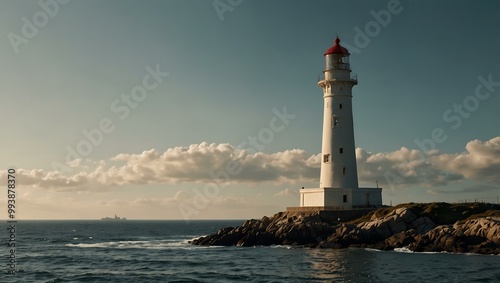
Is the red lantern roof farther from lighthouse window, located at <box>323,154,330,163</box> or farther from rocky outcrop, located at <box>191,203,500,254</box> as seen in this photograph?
rocky outcrop, located at <box>191,203,500,254</box>

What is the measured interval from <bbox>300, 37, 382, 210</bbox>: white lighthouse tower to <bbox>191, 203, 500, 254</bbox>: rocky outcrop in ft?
13.1

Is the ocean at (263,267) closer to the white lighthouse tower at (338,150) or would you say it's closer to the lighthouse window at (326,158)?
the white lighthouse tower at (338,150)

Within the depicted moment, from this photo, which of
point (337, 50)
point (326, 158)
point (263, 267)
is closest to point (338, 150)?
point (326, 158)

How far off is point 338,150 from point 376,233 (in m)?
14.7

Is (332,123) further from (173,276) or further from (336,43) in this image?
(173,276)

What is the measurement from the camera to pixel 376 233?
58.0 meters

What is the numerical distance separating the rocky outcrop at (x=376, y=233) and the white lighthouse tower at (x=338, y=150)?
3995mm

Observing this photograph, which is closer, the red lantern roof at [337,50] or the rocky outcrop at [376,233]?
the rocky outcrop at [376,233]

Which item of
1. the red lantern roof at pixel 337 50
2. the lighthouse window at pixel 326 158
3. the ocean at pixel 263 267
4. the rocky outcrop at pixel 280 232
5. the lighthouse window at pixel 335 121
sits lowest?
the ocean at pixel 263 267

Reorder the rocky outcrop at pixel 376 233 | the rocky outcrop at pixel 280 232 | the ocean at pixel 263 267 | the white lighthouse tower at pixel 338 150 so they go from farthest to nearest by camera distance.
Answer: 1. the white lighthouse tower at pixel 338 150
2. the rocky outcrop at pixel 280 232
3. the rocky outcrop at pixel 376 233
4. the ocean at pixel 263 267

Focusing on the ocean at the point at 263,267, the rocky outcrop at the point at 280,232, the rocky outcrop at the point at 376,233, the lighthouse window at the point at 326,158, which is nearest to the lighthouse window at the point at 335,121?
the lighthouse window at the point at 326,158

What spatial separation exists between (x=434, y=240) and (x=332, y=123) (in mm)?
21301

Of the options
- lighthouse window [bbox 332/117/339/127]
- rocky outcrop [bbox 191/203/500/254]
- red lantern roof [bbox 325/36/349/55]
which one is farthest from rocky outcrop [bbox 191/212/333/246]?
red lantern roof [bbox 325/36/349/55]

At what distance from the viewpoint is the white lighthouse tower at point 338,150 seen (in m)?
68.8
